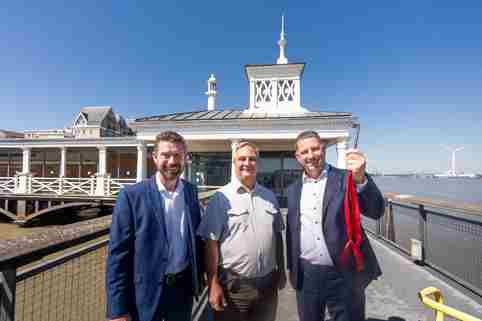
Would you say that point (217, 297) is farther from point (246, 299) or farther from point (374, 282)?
point (374, 282)

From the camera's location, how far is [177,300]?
4.59 feet

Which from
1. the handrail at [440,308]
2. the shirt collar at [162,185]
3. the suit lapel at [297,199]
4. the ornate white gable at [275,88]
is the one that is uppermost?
the ornate white gable at [275,88]

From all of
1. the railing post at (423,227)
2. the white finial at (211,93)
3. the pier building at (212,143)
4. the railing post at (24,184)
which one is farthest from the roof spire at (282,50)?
the railing post at (24,184)

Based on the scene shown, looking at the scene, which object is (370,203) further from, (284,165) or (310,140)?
(284,165)

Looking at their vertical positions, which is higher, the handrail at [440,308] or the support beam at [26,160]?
the support beam at [26,160]

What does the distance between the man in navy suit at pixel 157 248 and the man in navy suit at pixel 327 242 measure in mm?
755

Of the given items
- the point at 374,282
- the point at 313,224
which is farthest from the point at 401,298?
the point at 313,224

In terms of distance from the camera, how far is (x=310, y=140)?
162 cm

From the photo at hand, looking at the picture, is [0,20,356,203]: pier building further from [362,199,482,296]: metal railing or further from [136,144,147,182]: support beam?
[362,199,482,296]: metal railing

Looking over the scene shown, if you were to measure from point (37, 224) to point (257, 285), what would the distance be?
1742 cm

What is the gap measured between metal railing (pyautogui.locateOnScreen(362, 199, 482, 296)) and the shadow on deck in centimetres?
28

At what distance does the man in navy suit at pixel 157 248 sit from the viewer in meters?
1.27

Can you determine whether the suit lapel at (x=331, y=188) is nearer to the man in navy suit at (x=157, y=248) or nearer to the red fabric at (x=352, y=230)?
the red fabric at (x=352, y=230)

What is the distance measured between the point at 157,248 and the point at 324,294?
1168mm
